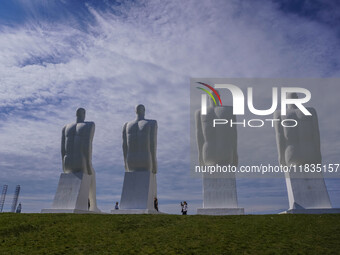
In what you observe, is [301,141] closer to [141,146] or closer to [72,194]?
[141,146]

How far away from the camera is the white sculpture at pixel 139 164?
61.0ft

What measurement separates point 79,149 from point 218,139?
7.92 metres

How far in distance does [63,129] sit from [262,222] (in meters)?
13.0

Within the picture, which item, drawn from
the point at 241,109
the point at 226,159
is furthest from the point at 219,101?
the point at 226,159

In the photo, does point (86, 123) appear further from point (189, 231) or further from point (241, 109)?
point (189, 231)

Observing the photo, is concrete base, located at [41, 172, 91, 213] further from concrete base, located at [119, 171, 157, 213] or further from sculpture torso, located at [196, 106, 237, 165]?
sculpture torso, located at [196, 106, 237, 165]

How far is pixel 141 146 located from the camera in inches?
763

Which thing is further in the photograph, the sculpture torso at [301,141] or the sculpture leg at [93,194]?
the sculpture leg at [93,194]

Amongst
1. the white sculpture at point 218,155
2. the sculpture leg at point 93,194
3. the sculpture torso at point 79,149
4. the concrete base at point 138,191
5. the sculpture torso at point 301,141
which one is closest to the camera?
the white sculpture at point 218,155

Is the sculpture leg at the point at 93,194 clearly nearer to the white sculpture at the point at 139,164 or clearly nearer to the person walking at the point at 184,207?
the white sculpture at the point at 139,164

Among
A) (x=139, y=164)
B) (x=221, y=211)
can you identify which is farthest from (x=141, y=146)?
(x=221, y=211)

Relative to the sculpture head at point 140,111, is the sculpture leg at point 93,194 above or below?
below

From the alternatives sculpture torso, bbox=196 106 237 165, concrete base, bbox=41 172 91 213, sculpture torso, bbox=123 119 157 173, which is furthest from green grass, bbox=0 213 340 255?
sculpture torso, bbox=123 119 157 173

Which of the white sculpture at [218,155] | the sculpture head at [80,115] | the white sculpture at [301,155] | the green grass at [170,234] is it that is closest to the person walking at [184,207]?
the white sculpture at [218,155]
